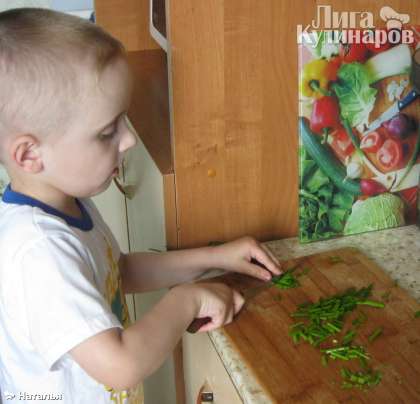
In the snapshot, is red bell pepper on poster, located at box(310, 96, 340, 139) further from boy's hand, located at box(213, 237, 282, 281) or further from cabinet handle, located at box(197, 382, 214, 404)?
cabinet handle, located at box(197, 382, 214, 404)

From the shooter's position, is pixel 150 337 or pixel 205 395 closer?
pixel 150 337

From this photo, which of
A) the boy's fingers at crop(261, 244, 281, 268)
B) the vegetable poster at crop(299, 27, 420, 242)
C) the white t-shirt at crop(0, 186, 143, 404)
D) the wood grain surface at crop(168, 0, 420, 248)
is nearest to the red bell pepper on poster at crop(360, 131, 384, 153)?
the vegetable poster at crop(299, 27, 420, 242)

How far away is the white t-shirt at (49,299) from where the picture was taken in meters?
0.74

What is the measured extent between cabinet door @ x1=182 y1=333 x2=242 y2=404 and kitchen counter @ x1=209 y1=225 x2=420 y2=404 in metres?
0.04

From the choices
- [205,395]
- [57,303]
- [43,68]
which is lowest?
[205,395]

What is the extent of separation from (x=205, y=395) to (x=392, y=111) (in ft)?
1.81

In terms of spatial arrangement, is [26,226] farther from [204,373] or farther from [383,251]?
[383,251]

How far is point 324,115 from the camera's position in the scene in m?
1.04

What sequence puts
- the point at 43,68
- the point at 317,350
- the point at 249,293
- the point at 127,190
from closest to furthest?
the point at 43,68 < the point at 317,350 < the point at 249,293 < the point at 127,190

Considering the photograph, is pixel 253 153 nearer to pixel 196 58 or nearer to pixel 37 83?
pixel 196 58

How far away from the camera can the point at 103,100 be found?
757 millimetres

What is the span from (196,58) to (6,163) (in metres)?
0.32

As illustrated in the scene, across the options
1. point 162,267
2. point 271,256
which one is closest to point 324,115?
point 271,256

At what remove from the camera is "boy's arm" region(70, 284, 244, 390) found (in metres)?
0.75
